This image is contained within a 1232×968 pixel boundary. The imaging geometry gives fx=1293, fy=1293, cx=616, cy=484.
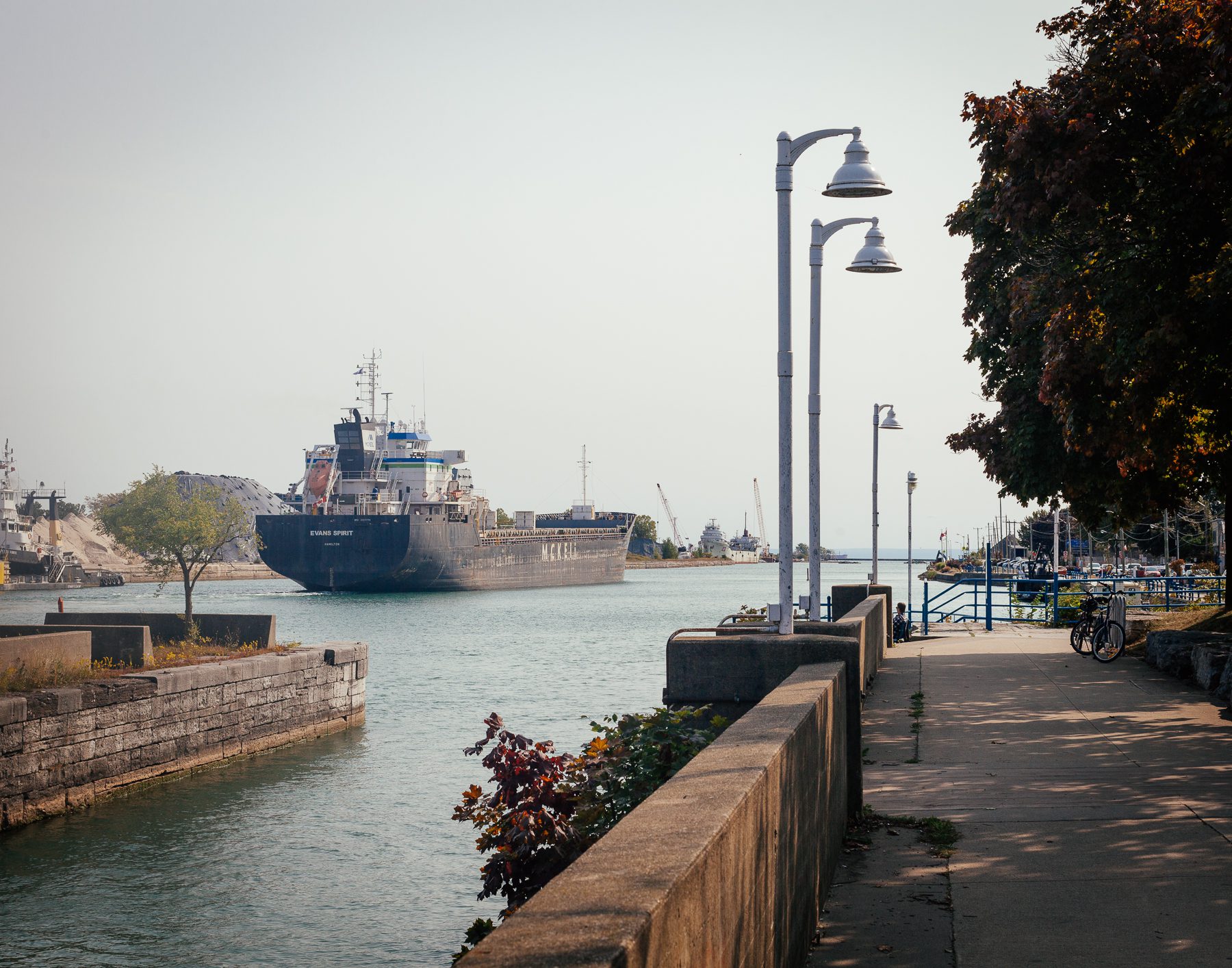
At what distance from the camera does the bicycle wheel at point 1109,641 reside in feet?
66.2

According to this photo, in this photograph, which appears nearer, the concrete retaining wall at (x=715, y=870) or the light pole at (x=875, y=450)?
the concrete retaining wall at (x=715, y=870)

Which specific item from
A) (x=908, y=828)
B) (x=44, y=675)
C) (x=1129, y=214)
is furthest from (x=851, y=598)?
(x=908, y=828)

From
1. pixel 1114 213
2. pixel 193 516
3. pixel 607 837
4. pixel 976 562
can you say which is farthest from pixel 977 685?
pixel 976 562

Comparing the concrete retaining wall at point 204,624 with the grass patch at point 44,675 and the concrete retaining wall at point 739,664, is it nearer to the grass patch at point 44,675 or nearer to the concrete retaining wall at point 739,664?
the grass patch at point 44,675

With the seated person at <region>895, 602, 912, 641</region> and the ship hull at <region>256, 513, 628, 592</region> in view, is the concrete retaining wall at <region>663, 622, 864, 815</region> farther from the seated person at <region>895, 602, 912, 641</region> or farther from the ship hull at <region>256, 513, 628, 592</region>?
the ship hull at <region>256, 513, 628, 592</region>

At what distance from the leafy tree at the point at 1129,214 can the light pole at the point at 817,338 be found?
1.74 m

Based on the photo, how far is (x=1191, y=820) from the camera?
27.5ft

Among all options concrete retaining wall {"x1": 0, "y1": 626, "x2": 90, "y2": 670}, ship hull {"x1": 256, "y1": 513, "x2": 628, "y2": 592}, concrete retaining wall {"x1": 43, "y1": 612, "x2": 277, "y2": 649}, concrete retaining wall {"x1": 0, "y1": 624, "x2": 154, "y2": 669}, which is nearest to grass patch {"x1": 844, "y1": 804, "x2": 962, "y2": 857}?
concrete retaining wall {"x1": 0, "y1": 626, "x2": 90, "y2": 670}

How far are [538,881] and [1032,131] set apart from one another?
9.83 metres

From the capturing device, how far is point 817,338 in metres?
18.5

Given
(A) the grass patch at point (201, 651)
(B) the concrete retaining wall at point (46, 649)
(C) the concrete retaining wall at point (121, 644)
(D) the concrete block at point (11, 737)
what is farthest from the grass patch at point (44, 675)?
(A) the grass patch at point (201, 651)

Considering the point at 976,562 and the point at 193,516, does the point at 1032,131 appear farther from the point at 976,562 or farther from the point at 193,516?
the point at 976,562

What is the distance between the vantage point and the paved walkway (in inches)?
233

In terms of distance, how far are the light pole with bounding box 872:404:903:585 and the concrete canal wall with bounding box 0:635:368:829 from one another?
13.8m
